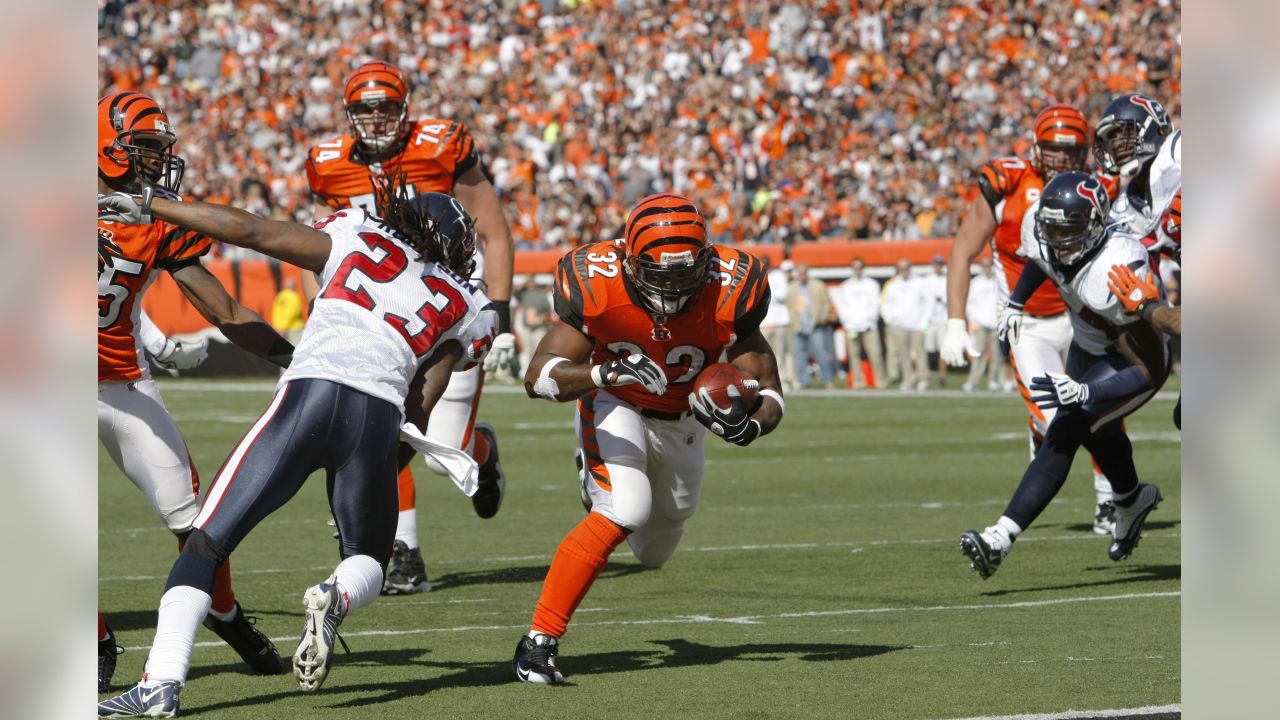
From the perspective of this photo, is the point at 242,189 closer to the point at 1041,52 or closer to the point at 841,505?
the point at 1041,52

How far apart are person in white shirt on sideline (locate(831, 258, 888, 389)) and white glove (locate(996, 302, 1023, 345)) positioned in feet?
44.6

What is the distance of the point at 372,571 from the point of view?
4539 mm

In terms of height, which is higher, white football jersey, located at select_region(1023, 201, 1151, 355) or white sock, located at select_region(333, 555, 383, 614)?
white football jersey, located at select_region(1023, 201, 1151, 355)

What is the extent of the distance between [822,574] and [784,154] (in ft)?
62.0

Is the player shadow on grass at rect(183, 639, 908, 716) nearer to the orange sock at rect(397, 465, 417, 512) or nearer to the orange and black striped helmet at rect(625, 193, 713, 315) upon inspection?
the orange and black striped helmet at rect(625, 193, 713, 315)

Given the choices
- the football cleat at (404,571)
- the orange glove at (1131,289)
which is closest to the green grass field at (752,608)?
the football cleat at (404,571)

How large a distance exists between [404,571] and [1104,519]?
3.75 metres

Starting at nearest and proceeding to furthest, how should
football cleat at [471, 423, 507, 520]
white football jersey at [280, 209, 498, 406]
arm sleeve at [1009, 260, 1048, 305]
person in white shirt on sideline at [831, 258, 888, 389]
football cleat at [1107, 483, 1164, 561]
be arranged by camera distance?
white football jersey at [280, 209, 498, 406] → football cleat at [1107, 483, 1164, 561] → arm sleeve at [1009, 260, 1048, 305] → football cleat at [471, 423, 507, 520] → person in white shirt on sideline at [831, 258, 888, 389]

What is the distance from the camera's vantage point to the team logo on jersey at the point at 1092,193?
6.84 meters

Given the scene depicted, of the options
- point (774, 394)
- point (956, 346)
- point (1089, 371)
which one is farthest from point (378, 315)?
point (956, 346)

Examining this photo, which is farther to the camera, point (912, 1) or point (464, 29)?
point (464, 29)

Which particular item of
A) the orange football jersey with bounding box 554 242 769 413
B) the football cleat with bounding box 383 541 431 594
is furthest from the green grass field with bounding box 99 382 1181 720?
the orange football jersey with bounding box 554 242 769 413

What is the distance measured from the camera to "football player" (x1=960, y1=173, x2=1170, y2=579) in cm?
681
